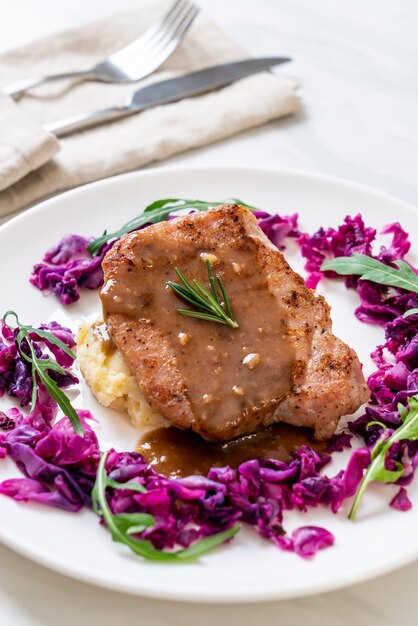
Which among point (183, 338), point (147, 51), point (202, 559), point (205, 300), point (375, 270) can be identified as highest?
point (147, 51)

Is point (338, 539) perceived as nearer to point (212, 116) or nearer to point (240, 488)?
point (240, 488)

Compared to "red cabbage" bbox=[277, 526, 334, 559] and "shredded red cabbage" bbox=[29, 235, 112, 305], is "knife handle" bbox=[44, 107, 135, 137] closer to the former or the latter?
"shredded red cabbage" bbox=[29, 235, 112, 305]

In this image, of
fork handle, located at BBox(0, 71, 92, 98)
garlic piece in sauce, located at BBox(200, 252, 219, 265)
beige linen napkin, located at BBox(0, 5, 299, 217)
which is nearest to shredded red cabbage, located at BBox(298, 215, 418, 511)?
garlic piece in sauce, located at BBox(200, 252, 219, 265)

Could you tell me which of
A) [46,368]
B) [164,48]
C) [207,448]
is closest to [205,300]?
[207,448]

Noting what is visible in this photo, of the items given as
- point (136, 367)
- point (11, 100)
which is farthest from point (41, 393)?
point (11, 100)

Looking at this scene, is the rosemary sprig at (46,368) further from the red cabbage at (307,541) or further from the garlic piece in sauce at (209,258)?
the red cabbage at (307,541)

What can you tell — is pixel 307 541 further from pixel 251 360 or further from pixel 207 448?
pixel 251 360
